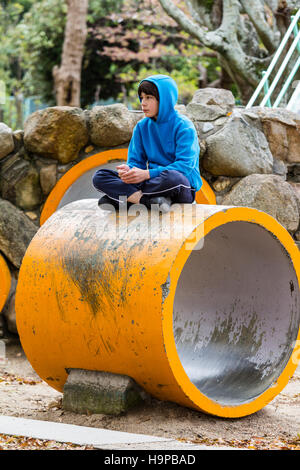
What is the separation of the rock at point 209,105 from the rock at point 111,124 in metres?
0.59

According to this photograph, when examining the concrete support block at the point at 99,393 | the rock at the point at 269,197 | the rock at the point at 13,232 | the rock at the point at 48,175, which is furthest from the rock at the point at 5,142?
the concrete support block at the point at 99,393

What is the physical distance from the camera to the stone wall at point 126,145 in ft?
18.4

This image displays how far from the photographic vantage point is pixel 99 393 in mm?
3242

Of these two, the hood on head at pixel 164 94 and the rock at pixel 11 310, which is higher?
the hood on head at pixel 164 94

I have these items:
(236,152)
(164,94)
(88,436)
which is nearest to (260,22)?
(236,152)

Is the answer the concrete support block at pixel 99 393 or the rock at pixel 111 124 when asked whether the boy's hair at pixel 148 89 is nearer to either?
the concrete support block at pixel 99 393

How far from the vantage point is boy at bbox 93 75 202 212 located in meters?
3.29

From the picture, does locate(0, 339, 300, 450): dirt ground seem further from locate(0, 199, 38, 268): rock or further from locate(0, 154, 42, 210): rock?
locate(0, 154, 42, 210): rock

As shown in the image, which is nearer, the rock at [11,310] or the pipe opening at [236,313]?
the pipe opening at [236,313]

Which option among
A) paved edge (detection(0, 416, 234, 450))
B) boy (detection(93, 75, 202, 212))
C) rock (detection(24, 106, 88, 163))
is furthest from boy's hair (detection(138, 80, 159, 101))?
rock (detection(24, 106, 88, 163))

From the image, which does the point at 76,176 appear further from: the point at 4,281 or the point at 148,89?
the point at 148,89

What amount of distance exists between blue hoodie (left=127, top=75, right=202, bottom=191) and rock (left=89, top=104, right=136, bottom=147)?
2061 millimetres

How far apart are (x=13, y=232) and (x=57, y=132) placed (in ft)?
3.31

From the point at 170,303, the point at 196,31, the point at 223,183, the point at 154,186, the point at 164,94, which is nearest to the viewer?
the point at 170,303
